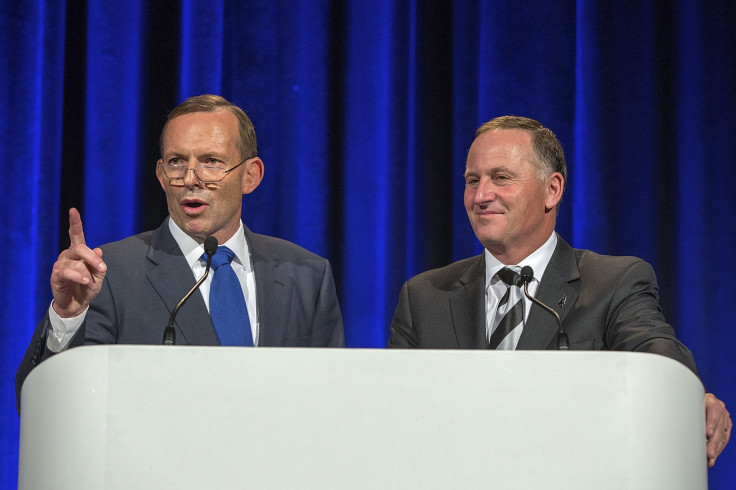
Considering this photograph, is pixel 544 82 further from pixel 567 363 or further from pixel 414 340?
pixel 567 363

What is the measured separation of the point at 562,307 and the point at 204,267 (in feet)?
2.86

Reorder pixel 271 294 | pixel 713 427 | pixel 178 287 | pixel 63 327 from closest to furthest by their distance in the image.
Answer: pixel 713 427 < pixel 63 327 < pixel 178 287 < pixel 271 294

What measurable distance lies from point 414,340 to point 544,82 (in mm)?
1318

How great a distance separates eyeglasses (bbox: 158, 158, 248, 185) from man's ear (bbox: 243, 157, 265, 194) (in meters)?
0.09

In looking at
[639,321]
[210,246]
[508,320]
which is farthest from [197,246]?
[639,321]

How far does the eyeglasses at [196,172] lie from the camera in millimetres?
2268

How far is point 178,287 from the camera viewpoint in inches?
83.7

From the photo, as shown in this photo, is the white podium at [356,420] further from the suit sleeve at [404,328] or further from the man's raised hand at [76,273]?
the suit sleeve at [404,328]

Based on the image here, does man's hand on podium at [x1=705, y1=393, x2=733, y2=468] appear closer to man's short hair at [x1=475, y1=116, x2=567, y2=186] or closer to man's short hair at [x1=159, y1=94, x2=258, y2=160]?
man's short hair at [x1=475, y1=116, x2=567, y2=186]

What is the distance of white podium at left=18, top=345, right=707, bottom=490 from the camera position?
4.03ft

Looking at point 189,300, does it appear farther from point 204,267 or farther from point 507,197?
point 507,197

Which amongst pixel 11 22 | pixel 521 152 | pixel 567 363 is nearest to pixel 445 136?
pixel 521 152

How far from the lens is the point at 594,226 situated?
313 cm

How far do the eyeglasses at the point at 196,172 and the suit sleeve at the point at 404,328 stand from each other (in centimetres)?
57
